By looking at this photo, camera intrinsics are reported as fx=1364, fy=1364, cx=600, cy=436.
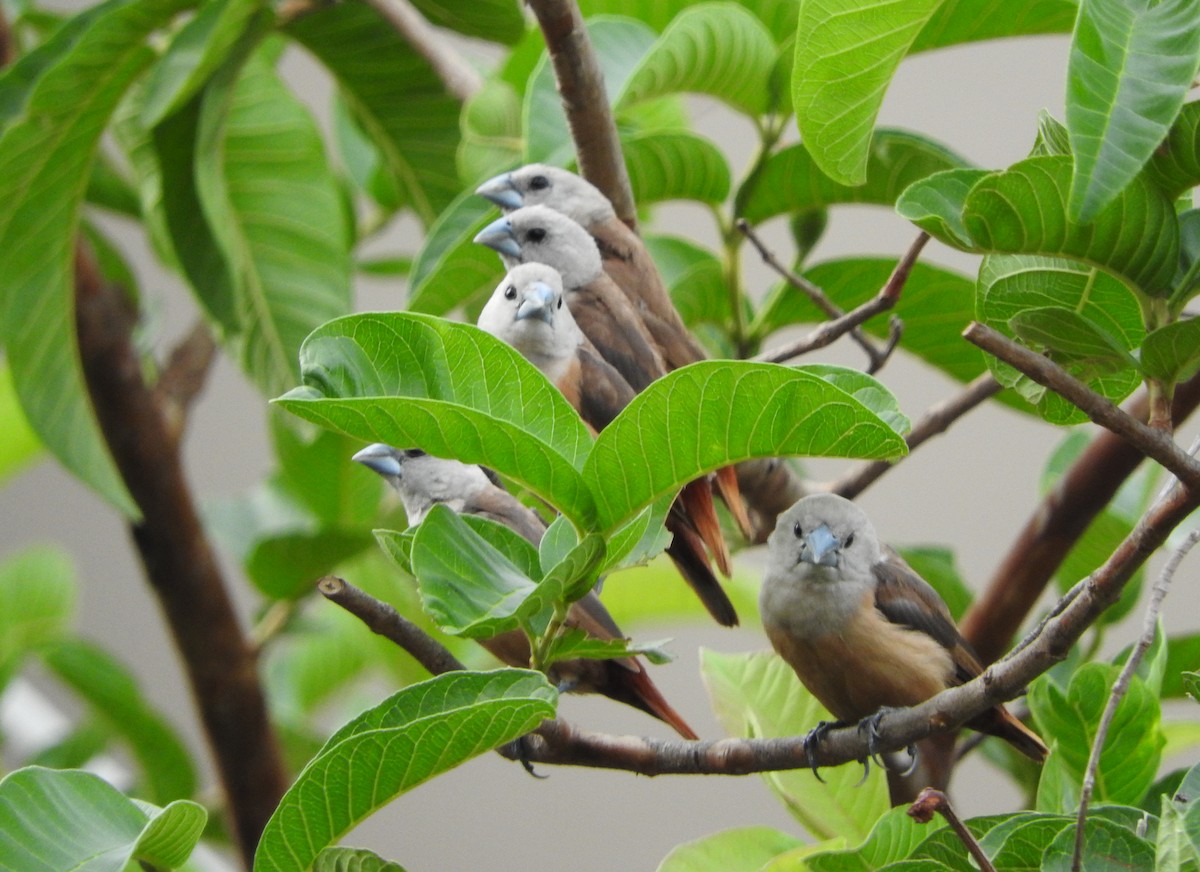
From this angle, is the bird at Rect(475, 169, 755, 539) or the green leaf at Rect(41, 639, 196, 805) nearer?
the bird at Rect(475, 169, 755, 539)

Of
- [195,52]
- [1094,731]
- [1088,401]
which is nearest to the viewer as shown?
[1088,401]

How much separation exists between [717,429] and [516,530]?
2.18ft

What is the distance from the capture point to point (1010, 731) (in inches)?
52.2

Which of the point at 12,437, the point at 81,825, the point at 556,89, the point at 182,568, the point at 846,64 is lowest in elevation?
the point at 12,437

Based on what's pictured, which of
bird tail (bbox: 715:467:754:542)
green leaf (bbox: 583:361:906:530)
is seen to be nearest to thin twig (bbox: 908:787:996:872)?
green leaf (bbox: 583:361:906:530)

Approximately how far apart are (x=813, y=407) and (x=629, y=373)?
0.64 m

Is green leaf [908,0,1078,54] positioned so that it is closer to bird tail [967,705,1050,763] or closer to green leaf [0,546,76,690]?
bird tail [967,705,1050,763]

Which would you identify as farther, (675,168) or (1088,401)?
(675,168)

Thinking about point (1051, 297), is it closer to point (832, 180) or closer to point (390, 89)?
point (832, 180)

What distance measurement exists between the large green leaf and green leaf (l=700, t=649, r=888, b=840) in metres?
0.82

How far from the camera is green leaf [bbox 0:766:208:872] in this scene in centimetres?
85

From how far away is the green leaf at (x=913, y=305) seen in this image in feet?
4.96

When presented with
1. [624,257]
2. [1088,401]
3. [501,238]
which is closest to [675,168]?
[624,257]

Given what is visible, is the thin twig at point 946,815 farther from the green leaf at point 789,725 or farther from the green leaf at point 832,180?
the green leaf at point 832,180
